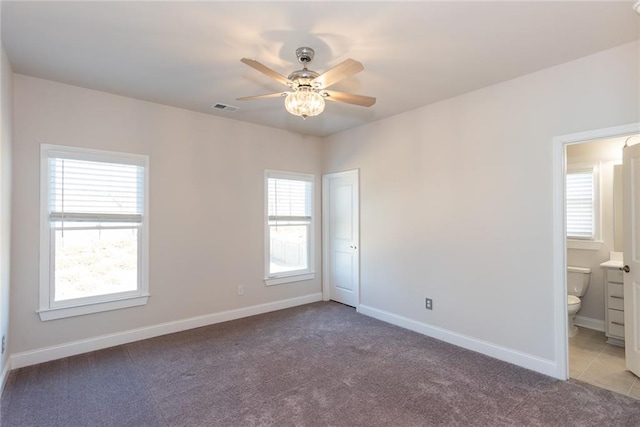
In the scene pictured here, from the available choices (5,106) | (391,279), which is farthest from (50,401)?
(391,279)

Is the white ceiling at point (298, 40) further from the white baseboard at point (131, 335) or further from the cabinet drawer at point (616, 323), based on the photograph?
the cabinet drawer at point (616, 323)

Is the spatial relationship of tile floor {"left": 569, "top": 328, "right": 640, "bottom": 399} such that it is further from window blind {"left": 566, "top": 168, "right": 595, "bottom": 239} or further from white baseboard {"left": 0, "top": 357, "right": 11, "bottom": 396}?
white baseboard {"left": 0, "top": 357, "right": 11, "bottom": 396}

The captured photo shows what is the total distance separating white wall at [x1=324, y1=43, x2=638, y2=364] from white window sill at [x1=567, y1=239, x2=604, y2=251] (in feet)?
5.58

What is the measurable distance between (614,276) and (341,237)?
3325mm

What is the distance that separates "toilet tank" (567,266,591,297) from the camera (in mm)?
3928

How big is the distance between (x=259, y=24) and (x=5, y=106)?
225cm

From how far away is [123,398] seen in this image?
8.16 ft

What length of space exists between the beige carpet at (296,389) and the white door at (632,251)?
1.90 ft

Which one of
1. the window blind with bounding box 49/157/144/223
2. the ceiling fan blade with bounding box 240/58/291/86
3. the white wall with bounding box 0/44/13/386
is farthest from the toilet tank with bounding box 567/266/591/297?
the white wall with bounding box 0/44/13/386

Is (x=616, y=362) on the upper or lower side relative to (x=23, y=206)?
lower

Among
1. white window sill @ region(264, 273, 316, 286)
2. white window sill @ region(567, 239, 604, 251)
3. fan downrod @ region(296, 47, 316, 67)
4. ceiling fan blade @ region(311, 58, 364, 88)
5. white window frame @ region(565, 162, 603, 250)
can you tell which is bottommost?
white window sill @ region(264, 273, 316, 286)

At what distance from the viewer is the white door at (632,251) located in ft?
8.93

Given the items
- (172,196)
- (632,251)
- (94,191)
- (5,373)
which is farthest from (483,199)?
(5,373)

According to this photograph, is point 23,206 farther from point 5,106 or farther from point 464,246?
point 464,246
